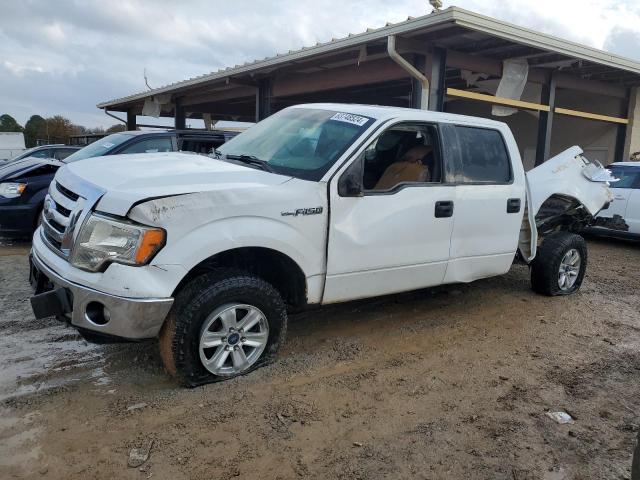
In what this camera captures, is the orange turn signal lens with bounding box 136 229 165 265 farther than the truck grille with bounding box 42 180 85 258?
No

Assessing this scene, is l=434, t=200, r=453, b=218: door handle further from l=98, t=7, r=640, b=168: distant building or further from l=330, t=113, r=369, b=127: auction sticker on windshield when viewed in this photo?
l=98, t=7, r=640, b=168: distant building

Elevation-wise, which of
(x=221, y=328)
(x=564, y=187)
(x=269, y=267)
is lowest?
(x=221, y=328)

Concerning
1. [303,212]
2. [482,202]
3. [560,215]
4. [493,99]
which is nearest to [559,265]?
[560,215]

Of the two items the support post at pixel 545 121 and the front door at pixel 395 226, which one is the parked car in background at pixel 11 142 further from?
the front door at pixel 395 226

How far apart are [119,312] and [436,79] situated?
7.35 m

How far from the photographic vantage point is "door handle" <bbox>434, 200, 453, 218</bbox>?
169 inches

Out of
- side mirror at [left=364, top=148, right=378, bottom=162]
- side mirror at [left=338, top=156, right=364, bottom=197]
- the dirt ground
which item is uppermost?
side mirror at [left=364, top=148, right=378, bottom=162]

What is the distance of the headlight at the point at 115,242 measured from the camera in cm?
298

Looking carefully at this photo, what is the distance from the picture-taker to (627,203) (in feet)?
29.1

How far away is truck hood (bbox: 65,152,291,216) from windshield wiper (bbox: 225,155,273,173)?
0.13 metres

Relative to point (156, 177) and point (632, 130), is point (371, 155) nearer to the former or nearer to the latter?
point (156, 177)

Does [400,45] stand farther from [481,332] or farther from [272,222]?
[272,222]

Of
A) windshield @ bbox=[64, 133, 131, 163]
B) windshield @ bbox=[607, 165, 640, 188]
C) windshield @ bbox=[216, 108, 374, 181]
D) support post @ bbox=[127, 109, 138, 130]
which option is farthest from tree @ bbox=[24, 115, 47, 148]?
windshield @ bbox=[216, 108, 374, 181]

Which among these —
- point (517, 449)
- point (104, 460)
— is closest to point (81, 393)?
point (104, 460)
